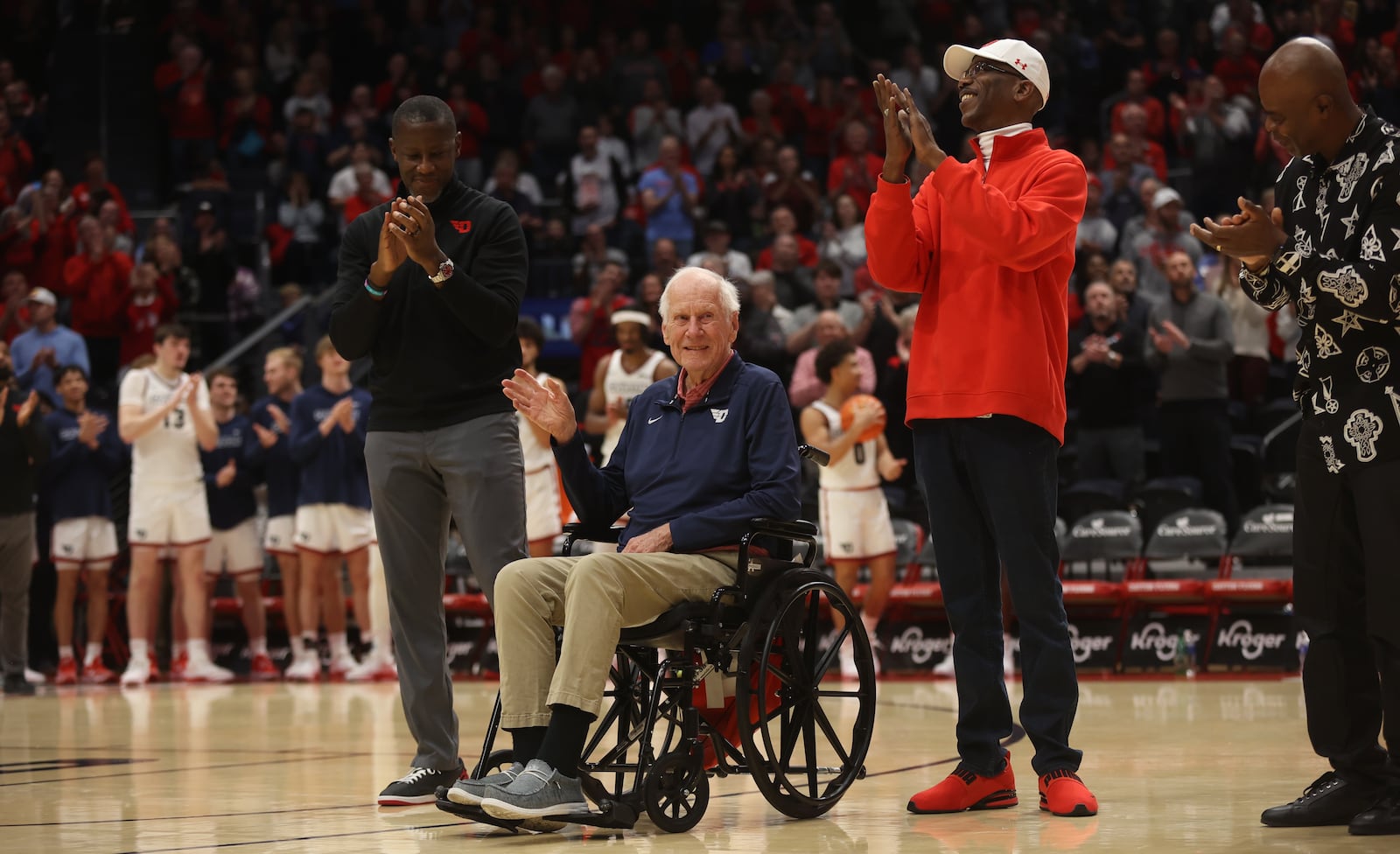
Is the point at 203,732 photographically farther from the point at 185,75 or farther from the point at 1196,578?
the point at 185,75

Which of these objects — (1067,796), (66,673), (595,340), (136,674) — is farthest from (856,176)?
(1067,796)

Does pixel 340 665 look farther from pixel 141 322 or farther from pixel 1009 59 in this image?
pixel 1009 59

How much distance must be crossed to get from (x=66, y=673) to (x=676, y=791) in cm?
764

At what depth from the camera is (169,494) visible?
1086 centimetres

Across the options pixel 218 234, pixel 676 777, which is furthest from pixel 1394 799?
pixel 218 234

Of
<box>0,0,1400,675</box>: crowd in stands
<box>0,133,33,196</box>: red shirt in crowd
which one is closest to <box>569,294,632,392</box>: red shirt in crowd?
<box>0,0,1400,675</box>: crowd in stands

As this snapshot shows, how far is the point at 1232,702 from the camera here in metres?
8.09

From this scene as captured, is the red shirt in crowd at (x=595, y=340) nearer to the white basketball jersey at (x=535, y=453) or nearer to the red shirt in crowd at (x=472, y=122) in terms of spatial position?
the white basketball jersey at (x=535, y=453)

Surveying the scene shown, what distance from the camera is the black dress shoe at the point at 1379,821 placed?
420 cm

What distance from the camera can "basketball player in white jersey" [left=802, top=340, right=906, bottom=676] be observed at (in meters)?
9.86

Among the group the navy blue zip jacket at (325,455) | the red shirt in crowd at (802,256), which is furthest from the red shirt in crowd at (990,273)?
the red shirt in crowd at (802,256)

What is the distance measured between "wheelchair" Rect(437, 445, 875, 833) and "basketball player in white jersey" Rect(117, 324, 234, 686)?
260 inches

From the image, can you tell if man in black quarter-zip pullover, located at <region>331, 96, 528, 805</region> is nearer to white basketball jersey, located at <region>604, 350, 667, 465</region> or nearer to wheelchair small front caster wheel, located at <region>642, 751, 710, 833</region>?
wheelchair small front caster wheel, located at <region>642, 751, 710, 833</region>

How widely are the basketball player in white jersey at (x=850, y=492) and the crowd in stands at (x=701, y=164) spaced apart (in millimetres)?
831
